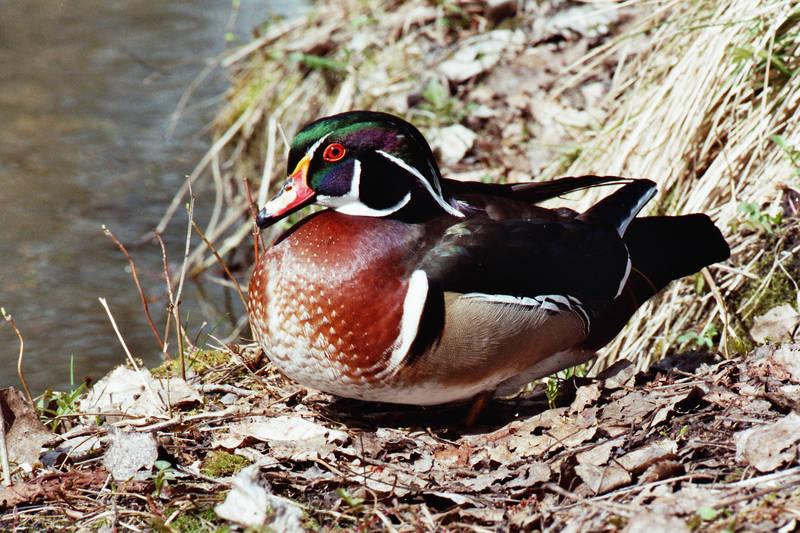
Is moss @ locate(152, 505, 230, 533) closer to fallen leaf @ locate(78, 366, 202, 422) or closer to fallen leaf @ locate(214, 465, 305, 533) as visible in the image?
fallen leaf @ locate(214, 465, 305, 533)

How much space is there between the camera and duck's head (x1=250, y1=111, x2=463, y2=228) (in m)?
3.12

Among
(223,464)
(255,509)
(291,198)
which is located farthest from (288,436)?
(291,198)

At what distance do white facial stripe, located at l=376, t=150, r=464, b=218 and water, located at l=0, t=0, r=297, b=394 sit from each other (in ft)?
8.44

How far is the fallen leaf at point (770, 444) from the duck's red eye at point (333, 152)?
1.53 m

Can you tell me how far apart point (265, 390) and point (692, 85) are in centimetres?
232

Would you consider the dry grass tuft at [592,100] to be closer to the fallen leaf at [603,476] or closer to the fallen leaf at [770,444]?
the fallen leaf at [770,444]

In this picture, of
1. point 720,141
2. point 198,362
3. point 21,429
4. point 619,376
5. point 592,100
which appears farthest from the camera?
point 592,100

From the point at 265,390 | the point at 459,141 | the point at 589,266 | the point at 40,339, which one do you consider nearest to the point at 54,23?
the point at 40,339

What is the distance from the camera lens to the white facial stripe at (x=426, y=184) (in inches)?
124

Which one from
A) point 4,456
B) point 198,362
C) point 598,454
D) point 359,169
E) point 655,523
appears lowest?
point 198,362

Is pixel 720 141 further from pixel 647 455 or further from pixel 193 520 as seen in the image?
pixel 193 520

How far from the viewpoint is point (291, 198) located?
3.14 meters

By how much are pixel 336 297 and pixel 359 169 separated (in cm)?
45

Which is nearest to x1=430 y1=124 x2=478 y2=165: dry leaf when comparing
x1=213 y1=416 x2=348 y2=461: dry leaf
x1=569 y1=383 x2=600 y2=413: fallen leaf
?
x1=569 y1=383 x2=600 y2=413: fallen leaf
